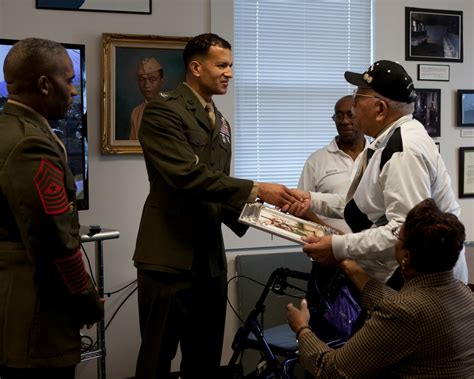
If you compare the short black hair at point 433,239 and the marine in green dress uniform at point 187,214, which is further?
the marine in green dress uniform at point 187,214

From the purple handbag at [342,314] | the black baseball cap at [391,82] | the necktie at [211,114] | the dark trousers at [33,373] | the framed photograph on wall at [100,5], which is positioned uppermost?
the framed photograph on wall at [100,5]

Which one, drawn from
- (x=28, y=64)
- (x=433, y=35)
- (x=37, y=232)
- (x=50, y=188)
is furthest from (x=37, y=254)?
(x=433, y=35)

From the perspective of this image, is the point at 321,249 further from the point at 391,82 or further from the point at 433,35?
the point at 433,35

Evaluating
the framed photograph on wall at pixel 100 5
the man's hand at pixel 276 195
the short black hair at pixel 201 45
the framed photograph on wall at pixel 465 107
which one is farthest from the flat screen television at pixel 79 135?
the framed photograph on wall at pixel 465 107

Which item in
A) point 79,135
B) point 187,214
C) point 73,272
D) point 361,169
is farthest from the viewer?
point 79,135

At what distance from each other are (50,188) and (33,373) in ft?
1.69

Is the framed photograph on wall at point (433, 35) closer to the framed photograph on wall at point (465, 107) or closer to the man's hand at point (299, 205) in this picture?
the framed photograph on wall at point (465, 107)

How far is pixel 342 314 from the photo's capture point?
9.95 feet

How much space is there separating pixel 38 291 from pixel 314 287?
1.70 metres

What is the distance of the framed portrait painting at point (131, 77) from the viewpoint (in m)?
3.44

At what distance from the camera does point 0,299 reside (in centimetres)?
166

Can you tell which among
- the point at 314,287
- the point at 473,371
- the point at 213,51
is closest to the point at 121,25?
the point at 213,51

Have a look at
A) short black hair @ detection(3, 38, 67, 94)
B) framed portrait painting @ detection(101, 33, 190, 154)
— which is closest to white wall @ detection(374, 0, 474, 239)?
framed portrait painting @ detection(101, 33, 190, 154)

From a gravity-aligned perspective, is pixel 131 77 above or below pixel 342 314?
above
